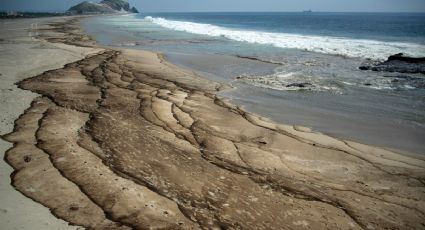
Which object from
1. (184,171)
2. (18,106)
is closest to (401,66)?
(184,171)

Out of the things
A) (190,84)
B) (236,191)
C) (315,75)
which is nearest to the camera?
(236,191)

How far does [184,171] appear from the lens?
228 inches

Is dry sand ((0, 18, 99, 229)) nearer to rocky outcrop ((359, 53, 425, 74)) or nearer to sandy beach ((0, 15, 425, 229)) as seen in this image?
sandy beach ((0, 15, 425, 229))

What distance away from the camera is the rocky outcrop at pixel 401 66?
16891 mm

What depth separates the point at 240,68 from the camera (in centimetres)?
1820

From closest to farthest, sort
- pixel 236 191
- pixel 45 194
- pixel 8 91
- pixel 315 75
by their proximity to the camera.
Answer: pixel 45 194, pixel 236 191, pixel 8 91, pixel 315 75

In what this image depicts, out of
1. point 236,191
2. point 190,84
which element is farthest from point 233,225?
point 190,84

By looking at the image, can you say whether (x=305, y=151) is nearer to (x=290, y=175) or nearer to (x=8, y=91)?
(x=290, y=175)

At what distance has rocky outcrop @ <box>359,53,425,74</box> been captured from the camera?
665 inches

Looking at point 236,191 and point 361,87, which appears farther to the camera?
point 361,87

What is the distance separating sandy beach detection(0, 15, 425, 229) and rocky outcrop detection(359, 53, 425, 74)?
11.6m

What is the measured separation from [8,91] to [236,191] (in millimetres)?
9011

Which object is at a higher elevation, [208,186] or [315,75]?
[315,75]

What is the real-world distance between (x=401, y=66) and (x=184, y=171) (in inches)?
669
